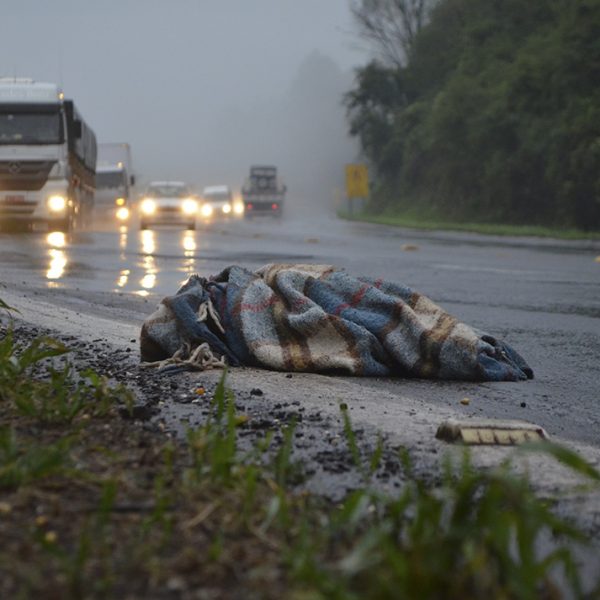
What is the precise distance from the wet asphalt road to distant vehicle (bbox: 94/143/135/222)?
24.0 metres

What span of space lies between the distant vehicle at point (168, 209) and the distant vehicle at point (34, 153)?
892 centimetres

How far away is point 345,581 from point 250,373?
375 centimetres

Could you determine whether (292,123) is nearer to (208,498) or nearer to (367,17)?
(367,17)

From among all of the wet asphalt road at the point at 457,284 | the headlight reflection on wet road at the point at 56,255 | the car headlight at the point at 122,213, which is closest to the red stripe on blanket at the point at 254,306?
the wet asphalt road at the point at 457,284

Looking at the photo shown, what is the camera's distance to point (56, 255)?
1830cm

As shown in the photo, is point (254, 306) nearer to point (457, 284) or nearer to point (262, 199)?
point (457, 284)

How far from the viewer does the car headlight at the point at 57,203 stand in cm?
2720

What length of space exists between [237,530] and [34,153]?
24683 mm

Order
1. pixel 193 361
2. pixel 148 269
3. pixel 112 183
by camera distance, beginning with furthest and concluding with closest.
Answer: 1. pixel 112 183
2. pixel 148 269
3. pixel 193 361

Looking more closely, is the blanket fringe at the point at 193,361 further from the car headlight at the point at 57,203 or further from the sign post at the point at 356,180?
the sign post at the point at 356,180

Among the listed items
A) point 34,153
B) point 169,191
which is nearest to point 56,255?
point 34,153

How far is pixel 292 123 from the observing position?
625ft

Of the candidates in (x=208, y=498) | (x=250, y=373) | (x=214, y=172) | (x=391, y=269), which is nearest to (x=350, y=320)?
(x=250, y=373)

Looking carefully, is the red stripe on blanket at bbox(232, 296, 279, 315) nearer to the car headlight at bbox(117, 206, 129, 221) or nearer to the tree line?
the tree line
